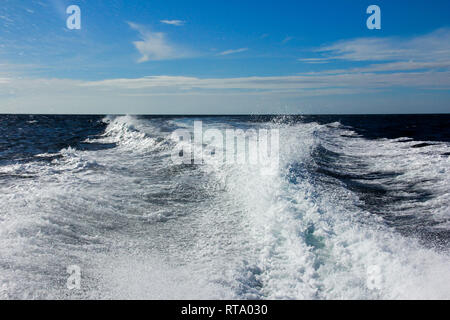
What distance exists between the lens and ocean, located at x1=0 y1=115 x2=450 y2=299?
3.82m

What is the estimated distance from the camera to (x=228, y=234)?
5.52 metres

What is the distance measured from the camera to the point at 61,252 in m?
4.68

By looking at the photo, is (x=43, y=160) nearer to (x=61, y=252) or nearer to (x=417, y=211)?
(x=61, y=252)

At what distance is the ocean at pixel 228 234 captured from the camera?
3.82 m

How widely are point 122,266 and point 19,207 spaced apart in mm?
3731

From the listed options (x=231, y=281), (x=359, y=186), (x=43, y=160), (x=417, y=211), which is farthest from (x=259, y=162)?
(x=43, y=160)

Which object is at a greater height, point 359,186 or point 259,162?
point 259,162

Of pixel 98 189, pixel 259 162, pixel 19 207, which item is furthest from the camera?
pixel 259 162

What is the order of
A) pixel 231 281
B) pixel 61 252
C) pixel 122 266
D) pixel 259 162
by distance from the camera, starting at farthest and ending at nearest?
pixel 259 162 → pixel 61 252 → pixel 122 266 → pixel 231 281

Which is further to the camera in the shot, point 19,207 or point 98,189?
point 98,189
